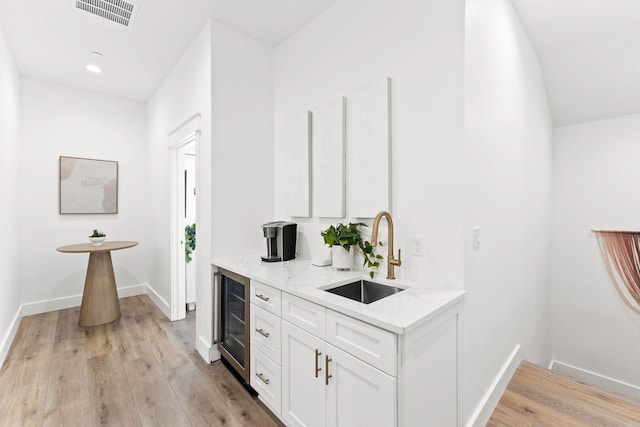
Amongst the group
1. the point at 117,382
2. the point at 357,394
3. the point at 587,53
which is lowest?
the point at 117,382

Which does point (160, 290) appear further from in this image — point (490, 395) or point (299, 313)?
point (490, 395)

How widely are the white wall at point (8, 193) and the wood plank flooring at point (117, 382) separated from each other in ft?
1.02

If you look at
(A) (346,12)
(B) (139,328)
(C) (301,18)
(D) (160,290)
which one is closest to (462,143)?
(A) (346,12)

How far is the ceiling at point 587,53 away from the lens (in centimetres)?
214

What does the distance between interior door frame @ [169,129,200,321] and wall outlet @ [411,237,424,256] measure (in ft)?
8.76

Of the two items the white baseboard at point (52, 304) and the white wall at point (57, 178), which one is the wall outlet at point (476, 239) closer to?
the white wall at point (57, 178)

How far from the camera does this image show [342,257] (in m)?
1.99

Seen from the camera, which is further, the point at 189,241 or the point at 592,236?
the point at 189,241

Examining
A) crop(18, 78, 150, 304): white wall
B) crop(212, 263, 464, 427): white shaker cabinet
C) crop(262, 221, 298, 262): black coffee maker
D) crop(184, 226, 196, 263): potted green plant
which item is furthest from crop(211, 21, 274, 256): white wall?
crop(18, 78, 150, 304): white wall

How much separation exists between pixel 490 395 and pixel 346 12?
9.15ft

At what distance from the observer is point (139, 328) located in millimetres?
3104

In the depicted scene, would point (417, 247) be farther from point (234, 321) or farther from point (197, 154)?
point (197, 154)

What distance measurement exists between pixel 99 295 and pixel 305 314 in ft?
9.62

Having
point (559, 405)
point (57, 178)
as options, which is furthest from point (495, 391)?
point (57, 178)
